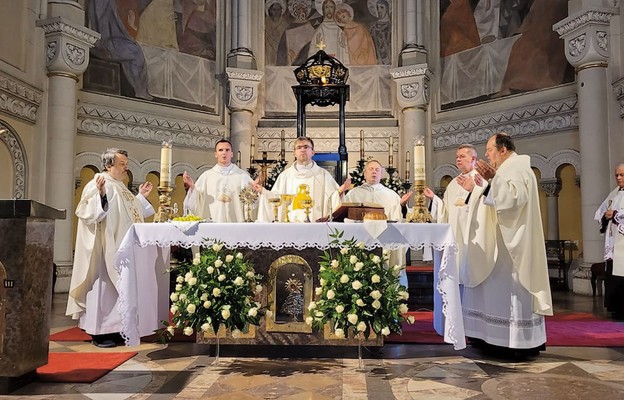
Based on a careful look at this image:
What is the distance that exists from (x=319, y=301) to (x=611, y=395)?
208 cm

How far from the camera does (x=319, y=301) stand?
14.2 ft

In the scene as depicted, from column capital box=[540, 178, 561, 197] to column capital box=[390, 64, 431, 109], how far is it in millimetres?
3158

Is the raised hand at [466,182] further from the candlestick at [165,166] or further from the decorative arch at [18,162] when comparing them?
the decorative arch at [18,162]

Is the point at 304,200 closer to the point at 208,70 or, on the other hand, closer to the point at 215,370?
the point at 215,370

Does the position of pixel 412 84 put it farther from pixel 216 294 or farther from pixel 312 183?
pixel 216 294

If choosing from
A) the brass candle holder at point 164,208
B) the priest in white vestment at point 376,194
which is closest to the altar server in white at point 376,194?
the priest in white vestment at point 376,194

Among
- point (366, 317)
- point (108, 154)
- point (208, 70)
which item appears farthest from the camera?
point (208, 70)

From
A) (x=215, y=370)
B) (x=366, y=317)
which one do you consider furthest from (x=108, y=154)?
(x=366, y=317)

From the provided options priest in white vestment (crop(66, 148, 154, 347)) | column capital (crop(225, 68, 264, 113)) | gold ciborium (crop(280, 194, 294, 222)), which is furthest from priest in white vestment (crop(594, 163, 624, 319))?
column capital (crop(225, 68, 264, 113))

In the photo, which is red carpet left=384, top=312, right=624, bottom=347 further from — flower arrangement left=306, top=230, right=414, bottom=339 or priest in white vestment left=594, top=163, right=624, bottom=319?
flower arrangement left=306, top=230, right=414, bottom=339

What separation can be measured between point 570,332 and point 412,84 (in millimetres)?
7738

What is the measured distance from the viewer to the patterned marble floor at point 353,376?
11.6ft

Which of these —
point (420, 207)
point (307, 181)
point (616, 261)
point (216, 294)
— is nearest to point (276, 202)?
point (307, 181)

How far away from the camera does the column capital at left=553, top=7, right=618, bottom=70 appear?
9.42 metres
